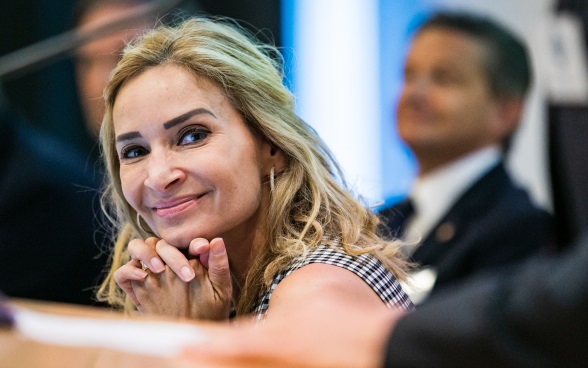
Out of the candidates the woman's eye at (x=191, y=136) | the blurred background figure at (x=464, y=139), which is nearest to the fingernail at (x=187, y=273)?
the woman's eye at (x=191, y=136)

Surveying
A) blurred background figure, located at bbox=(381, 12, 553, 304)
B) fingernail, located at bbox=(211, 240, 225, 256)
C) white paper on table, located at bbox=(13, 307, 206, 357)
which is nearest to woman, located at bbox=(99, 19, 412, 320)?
fingernail, located at bbox=(211, 240, 225, 256)

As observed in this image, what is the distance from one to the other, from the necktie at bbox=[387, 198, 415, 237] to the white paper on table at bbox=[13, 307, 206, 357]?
1.92 metres

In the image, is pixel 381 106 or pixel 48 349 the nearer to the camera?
pixel 48 349

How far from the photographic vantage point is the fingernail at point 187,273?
1.49 m

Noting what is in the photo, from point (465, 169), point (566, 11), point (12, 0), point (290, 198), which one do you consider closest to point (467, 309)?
point (290, 198)

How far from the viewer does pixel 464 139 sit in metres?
2.95

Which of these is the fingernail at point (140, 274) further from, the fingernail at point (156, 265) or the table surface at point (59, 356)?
the table surface at point (59, 356)

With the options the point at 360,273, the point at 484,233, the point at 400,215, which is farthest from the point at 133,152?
the point at 400,215

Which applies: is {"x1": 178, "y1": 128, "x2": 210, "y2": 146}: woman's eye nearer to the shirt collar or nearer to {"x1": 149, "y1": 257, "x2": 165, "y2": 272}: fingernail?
{"x1": 149, "y1": 257, "x2": 165, "y2": 272}: fingernail

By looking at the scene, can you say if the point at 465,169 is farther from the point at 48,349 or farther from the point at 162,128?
the point at 48,349

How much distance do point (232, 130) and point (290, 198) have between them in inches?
6.2

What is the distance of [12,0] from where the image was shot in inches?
154

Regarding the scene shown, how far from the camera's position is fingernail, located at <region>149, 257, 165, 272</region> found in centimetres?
154

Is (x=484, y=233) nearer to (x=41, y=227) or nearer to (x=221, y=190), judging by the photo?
(x=221, y=190)
